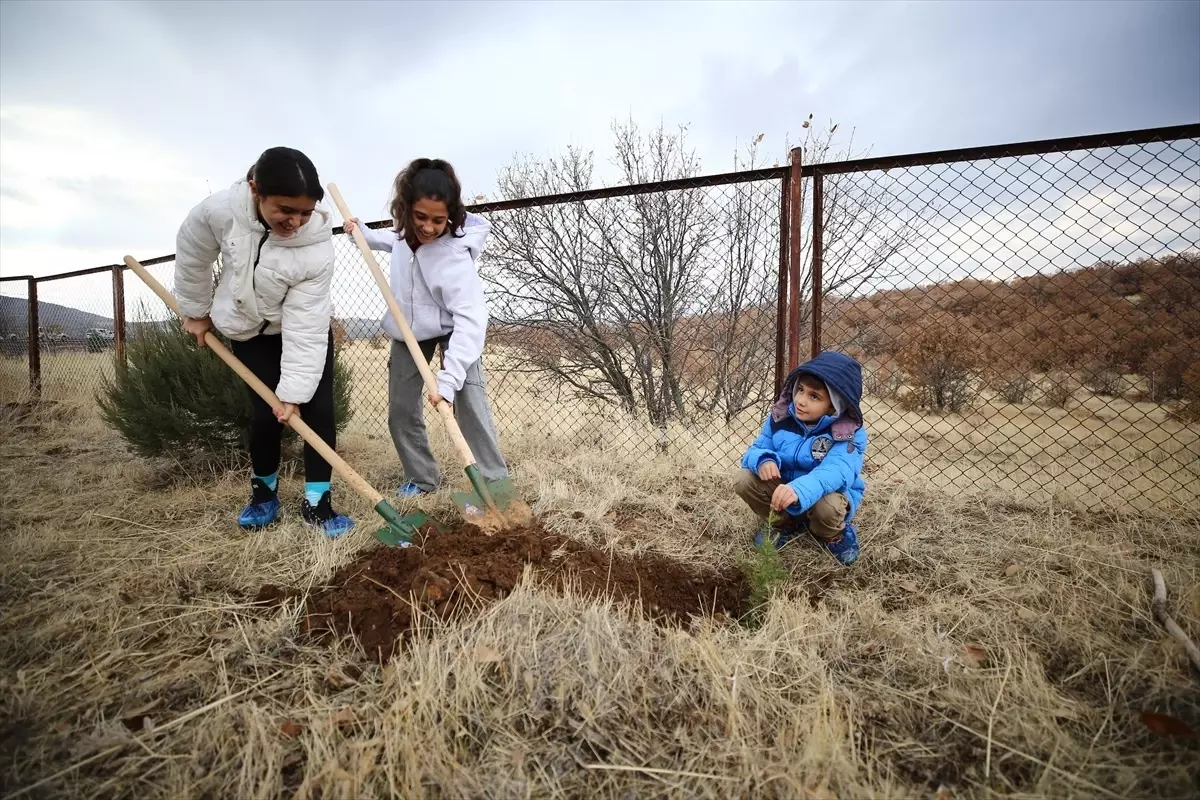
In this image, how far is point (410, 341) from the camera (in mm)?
2717

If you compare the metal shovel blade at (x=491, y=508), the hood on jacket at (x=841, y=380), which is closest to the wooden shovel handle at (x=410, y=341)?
the metal shovel blade at (x=491, y=508)

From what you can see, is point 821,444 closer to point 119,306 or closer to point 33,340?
point 119,306

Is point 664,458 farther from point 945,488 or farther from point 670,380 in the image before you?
point 945,488

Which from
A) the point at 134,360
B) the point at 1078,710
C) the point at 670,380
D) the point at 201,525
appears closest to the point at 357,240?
the point at 201,525

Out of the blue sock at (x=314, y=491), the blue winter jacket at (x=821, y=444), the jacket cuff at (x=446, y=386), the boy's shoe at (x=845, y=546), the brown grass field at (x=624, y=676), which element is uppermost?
the jacket cuff at (x=446, y=386)

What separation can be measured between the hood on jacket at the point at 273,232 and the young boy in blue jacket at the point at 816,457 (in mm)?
2198

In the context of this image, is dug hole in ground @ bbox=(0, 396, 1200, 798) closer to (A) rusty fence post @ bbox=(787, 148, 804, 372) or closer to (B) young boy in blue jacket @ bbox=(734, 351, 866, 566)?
(B) young boy in blue jacket @ bbox=(734, 351, 866, 566)

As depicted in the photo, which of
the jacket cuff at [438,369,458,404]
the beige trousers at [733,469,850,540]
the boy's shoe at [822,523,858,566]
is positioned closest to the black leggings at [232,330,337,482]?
the jacket cuff at [438,369,458,404]

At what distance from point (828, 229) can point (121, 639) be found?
480 centimetres

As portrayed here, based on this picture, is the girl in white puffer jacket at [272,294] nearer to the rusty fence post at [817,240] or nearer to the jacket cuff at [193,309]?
the jacket cuff at [193,309]

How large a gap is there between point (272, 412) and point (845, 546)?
2790mm

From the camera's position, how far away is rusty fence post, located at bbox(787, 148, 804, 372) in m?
3.10

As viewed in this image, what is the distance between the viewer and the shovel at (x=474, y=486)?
254cm

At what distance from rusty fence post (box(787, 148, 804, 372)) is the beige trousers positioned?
807 mm
